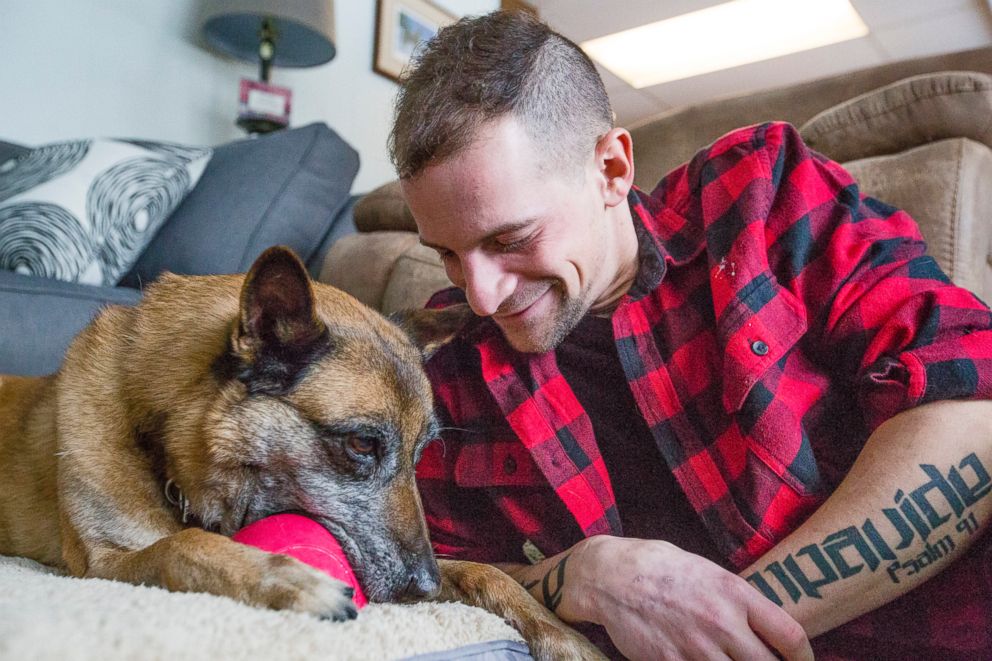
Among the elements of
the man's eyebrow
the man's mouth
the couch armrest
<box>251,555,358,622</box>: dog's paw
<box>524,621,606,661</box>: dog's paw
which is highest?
the man's eyebrow

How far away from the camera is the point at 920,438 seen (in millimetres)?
880

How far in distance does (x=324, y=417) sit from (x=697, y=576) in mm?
566

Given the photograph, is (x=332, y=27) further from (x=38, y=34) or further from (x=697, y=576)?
(x=697, y=576)

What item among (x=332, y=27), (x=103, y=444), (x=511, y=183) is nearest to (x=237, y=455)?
(x=103, y=444)

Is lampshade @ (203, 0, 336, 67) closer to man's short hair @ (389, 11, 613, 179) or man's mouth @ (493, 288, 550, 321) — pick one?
man's short hair @ (389, 11, 613, 179)

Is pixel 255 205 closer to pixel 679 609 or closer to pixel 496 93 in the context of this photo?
pixel 496 93

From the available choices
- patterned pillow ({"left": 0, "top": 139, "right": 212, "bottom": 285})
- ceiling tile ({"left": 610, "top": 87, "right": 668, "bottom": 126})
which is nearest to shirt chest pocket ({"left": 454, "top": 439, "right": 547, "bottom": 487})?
patterned pillow ({"left": 0, "top": 139, "right": 212, "bottom": 285})

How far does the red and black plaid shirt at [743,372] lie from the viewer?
3.12ft

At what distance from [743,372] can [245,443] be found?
732 mm

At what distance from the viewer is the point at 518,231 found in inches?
42.6

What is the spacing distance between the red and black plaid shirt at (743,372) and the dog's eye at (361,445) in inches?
10.1

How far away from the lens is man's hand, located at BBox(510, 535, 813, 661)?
83 cm

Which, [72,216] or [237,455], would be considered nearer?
[237,455]

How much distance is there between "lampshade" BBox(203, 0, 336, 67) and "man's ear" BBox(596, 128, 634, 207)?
2471 millimetres
